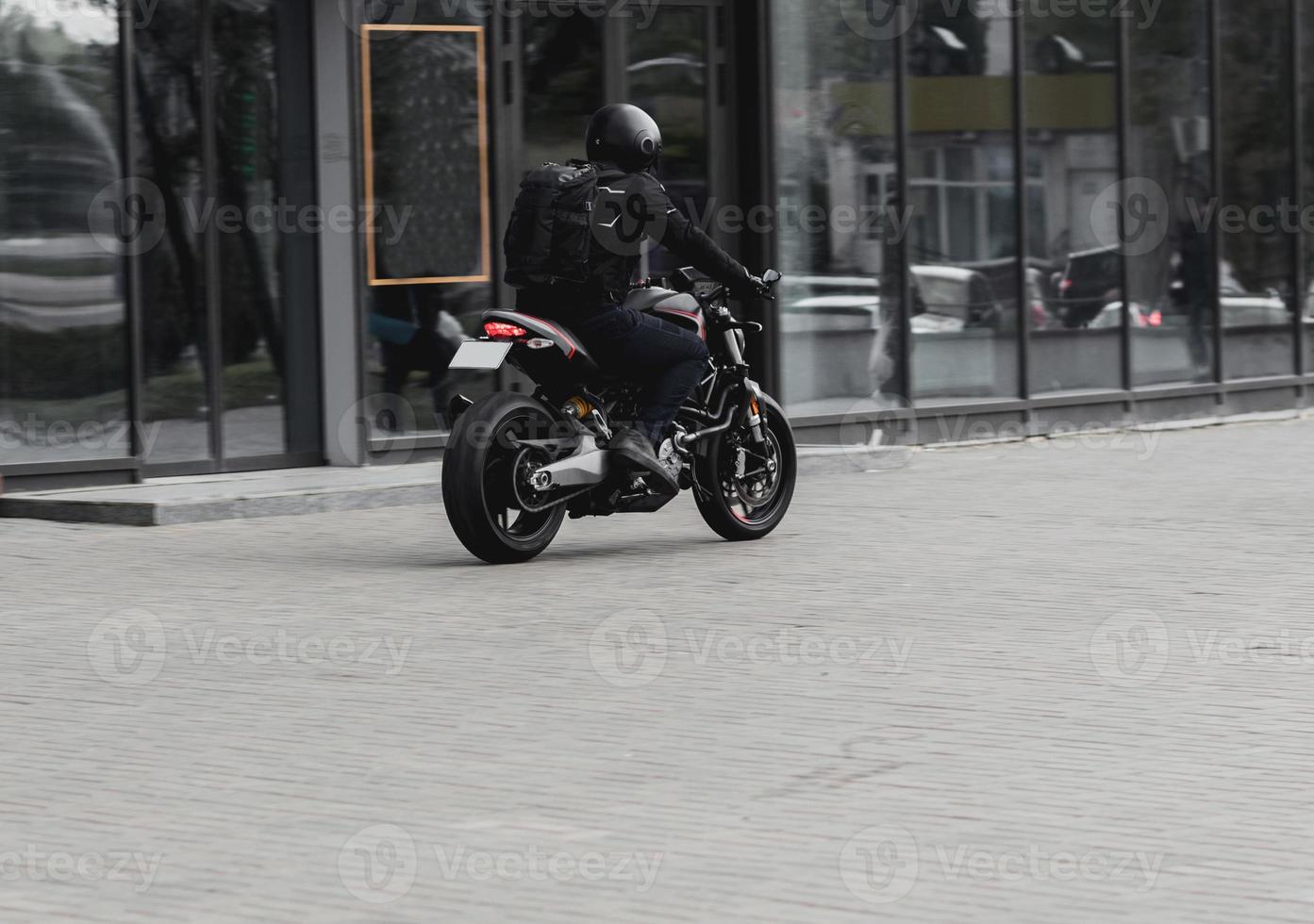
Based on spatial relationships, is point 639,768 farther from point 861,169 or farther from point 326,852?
point 861,169

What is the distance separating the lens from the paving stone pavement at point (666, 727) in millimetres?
4613

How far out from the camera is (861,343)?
15734 millimetres

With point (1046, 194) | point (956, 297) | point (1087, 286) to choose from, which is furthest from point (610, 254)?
point (1087, 286)

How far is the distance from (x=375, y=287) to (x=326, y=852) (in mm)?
8756

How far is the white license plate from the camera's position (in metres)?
9.16

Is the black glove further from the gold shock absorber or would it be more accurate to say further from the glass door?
the glass door

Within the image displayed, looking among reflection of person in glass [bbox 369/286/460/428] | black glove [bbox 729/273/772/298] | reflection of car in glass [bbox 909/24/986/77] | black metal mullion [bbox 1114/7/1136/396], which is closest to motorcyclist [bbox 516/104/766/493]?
black glove [bbox 729/273/772/298]

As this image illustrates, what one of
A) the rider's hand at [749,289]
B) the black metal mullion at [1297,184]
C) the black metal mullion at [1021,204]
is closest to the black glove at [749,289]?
the rider's hand at [749,289]

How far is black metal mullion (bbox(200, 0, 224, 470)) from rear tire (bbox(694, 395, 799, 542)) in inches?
152

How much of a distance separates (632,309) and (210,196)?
414 centimetres

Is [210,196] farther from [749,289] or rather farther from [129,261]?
[749,289]

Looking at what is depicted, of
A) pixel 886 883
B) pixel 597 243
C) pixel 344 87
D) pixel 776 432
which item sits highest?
pixel 344 87

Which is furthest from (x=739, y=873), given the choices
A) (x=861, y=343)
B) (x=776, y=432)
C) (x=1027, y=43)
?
(x=1027, y=43)

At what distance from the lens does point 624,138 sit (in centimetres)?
959
